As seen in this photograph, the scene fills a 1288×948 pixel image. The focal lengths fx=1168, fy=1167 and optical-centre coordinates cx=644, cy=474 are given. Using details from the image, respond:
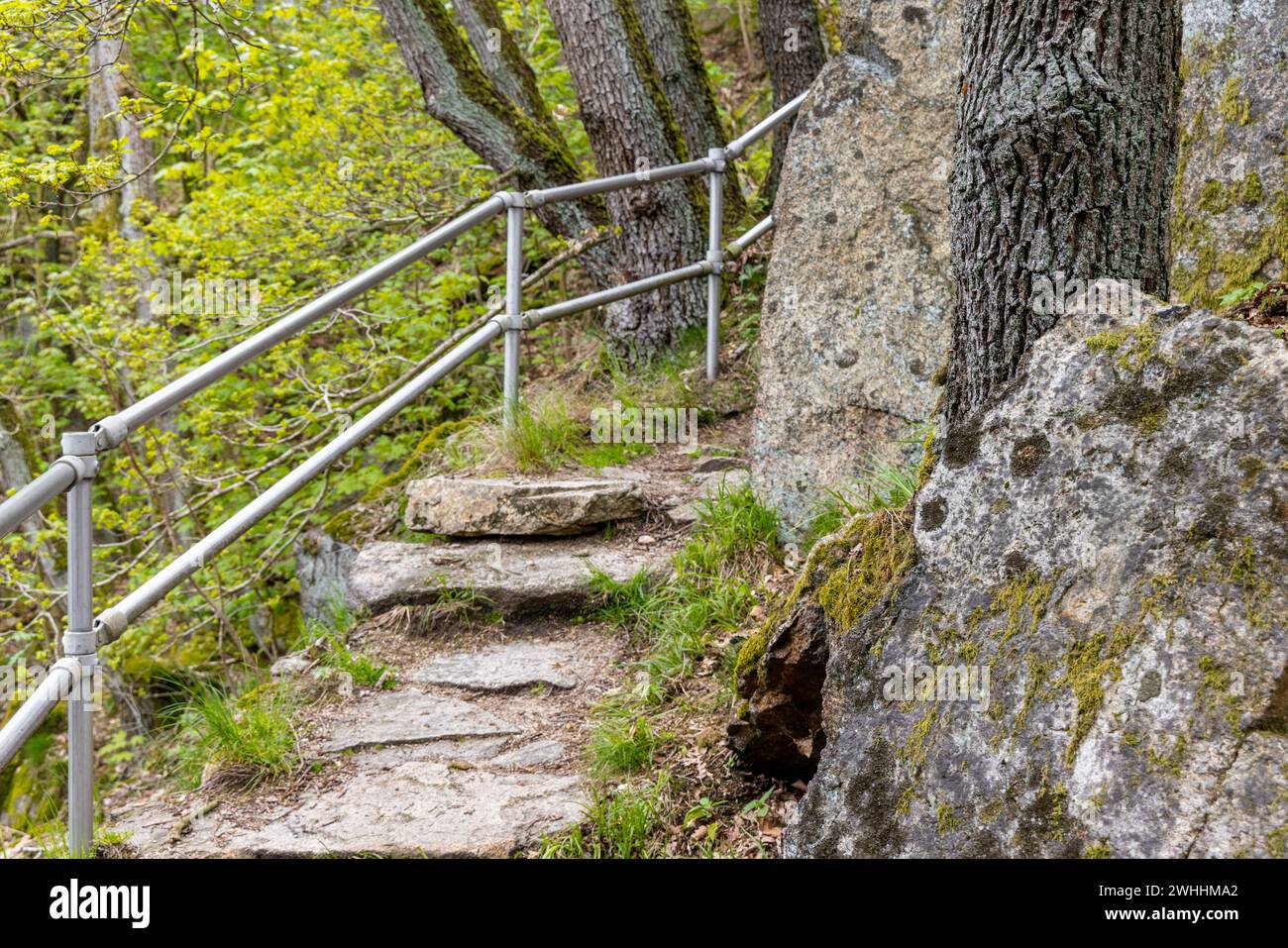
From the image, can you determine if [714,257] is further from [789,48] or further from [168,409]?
[168,409]

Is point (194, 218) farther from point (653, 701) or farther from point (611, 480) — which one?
point (653, 701)

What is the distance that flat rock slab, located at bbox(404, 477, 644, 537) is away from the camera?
476 cm

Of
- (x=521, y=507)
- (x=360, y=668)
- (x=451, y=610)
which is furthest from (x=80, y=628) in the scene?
(x=521, y=507)

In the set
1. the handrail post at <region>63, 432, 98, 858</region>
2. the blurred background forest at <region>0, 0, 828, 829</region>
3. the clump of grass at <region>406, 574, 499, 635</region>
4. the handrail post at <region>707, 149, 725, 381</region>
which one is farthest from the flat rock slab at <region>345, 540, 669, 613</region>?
the handrail post at <region>707, 149, 725, 381</region>

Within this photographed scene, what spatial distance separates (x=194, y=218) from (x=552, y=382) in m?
2.83

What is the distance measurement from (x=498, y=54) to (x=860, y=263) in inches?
127

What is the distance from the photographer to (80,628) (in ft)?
9.48

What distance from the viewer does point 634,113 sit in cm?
631

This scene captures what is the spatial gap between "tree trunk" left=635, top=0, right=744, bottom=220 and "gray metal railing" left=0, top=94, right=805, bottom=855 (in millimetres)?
932

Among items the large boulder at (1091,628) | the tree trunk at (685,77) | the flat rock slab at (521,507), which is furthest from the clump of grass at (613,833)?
the tree trunk at (685,77)

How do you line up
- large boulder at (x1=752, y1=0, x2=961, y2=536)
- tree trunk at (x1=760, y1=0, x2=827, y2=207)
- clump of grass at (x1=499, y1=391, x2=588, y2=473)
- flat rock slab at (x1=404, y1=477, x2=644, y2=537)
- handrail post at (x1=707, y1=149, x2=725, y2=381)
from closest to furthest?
1. large boulder at (x1=752, y1=0, x2=961, y2=536)
2. flat rock slab at (x1=404, y1=477, x2=644, y2=537)
3. clump of grass at (x1=499, y1=391, x2=588, y2=473)
4. handrail post at (x1=707, y1=149, x2=725, y2=381)
5. tree trunk at (x1=760, y1=0, x2=827, y2=207)

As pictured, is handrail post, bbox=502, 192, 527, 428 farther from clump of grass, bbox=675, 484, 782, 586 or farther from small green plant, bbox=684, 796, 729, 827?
small green plant, bbox=684, 796, 729, 827

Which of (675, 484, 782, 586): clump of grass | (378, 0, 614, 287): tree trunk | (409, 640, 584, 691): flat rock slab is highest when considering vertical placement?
(378, 0, 614, 287): tree trunk
